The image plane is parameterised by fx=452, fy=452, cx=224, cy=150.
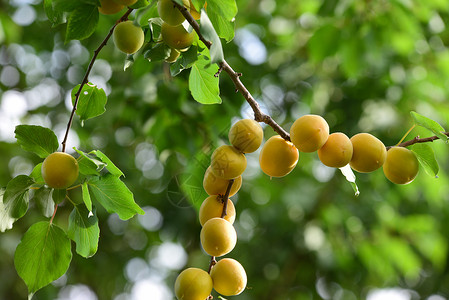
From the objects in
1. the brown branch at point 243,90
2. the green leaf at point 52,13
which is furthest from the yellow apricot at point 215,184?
the green leaf at point 52,13

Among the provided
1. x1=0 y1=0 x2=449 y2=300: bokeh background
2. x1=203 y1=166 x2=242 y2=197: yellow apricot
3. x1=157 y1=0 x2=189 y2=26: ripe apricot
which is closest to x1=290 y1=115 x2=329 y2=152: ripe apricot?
x1=203 y1=166 x2=242 y2=197: yellow apricot

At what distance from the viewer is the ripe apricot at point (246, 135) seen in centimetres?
65

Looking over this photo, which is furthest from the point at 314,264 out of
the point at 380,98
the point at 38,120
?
the point at 38,120

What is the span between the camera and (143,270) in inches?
119

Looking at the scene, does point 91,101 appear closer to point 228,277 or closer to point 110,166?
point 110,166

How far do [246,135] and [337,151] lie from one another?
13 centimetres

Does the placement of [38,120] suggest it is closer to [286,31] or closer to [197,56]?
[286,31]

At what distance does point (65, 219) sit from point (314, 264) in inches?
55.0

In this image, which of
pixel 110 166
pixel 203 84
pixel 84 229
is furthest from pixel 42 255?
pixel 203 84

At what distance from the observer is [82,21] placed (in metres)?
0.69

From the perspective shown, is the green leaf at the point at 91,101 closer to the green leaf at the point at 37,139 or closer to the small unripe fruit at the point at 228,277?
the green leaf at the point at 37,139

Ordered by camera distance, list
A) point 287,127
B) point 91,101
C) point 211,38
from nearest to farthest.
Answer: point 211,38 → point 91,101 → point 287,127

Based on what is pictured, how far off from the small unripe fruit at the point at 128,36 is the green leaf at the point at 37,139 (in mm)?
174

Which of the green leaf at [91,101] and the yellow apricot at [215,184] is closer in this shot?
the yellow apricot at [215,184]
